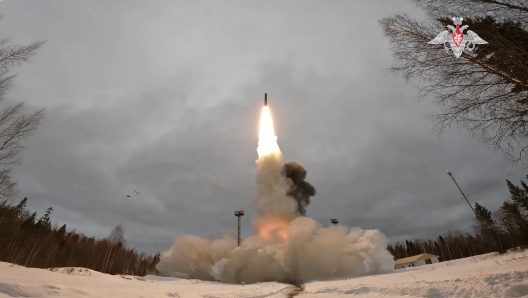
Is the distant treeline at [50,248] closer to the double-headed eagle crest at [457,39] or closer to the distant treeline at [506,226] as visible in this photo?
the double-headed eagle crest at [457,39]

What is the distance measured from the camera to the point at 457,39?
6.93m

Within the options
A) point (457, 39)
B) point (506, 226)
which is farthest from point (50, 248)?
point (506, 226)

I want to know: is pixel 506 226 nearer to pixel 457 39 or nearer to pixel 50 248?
pixel 457 39

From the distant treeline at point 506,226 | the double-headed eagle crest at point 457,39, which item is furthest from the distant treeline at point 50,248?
the distant treeline at point 506,226

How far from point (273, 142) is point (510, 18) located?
3959cm

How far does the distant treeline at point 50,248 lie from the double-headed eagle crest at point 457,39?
4890cm

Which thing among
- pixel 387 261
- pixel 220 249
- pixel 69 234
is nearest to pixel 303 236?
pixel 387 261

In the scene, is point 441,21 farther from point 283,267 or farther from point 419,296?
point 283,267

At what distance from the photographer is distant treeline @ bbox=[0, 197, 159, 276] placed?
4338 cm

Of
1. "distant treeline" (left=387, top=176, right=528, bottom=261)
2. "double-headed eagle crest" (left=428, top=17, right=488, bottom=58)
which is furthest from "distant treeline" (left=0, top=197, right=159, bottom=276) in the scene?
"distant treeline" (left=387, top=176, right=528, bottom=261)

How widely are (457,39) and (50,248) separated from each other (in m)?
67.5

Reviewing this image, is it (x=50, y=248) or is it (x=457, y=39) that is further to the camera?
(x=50, y=248)

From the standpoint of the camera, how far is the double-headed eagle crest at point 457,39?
6.82 m

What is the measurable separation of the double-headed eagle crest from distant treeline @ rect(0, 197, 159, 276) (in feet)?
160
